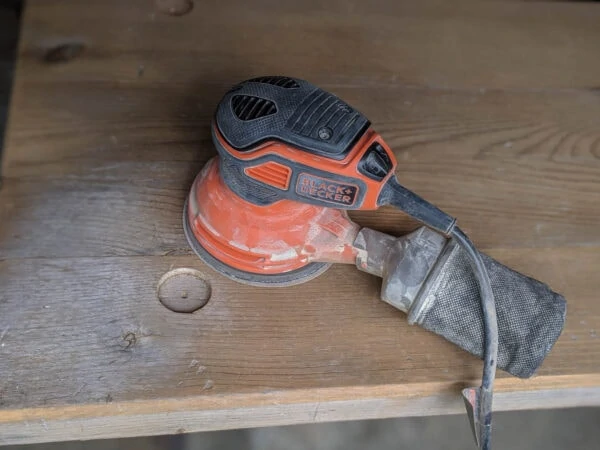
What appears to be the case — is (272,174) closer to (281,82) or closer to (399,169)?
(281,82)

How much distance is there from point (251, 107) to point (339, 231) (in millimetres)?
174

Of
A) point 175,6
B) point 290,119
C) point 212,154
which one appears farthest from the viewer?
point 175,6

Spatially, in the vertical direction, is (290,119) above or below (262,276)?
above

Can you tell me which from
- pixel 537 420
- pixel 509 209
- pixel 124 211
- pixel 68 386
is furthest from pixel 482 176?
pixel 537 420

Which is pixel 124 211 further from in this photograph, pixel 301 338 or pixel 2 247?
pixel 301 338

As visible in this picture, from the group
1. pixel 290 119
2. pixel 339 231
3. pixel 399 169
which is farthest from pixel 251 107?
pixel 399 169

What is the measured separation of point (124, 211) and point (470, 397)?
0.44 meters

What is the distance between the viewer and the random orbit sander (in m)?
0.63

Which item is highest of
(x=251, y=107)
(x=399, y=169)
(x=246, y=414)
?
(x=251, y=107)

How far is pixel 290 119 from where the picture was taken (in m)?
0.63

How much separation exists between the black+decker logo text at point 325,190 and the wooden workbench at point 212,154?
14cm

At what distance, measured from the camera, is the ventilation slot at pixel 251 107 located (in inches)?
25.1

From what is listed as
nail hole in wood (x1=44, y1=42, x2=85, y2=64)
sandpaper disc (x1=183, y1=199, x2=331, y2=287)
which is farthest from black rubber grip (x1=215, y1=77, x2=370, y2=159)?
nail hole in wood (x1=44, y1=42, x2=85, y2=64)

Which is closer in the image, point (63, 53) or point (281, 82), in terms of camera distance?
point (281, 82)
